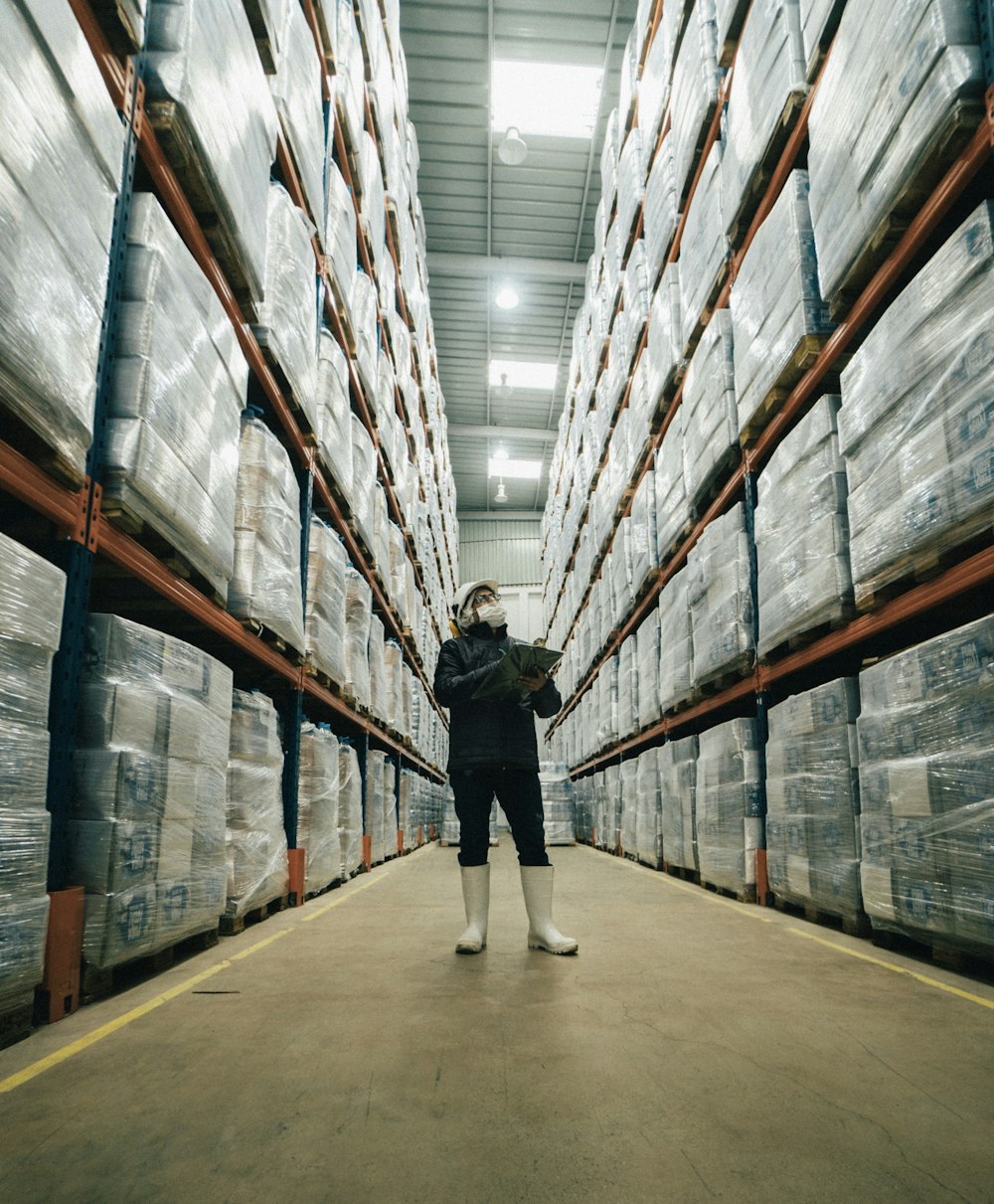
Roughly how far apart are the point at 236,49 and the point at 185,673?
242 cm

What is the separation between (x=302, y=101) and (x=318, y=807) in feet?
12.4

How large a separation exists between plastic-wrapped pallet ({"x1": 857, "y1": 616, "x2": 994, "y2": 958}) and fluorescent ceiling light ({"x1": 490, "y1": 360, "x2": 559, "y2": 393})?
12928 millimetres

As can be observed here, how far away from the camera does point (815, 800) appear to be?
11.5ft

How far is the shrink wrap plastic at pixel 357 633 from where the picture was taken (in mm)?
5477

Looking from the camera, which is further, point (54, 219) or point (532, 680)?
point (532, 680)

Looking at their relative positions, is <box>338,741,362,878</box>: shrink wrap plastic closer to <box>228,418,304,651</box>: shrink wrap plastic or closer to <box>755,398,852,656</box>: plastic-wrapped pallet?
<box>228,418,304,651</box>: shrink wrap plastic

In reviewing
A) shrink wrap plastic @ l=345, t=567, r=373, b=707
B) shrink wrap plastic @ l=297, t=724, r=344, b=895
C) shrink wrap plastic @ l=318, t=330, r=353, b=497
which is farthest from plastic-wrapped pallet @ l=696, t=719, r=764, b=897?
shrink wrap plastic @ l=318, t=330, r=353, b=497

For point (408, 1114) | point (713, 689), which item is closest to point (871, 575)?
point (713, 689)

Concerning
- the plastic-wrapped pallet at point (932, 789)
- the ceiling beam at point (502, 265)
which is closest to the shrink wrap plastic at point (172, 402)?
the plastic-wrapped pallet at point (932, 789)

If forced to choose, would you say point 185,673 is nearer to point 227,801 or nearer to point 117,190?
point 227,801

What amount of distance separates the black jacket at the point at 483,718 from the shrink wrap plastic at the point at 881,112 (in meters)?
2.16

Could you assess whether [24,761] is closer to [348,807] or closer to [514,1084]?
Result: [514,1084]

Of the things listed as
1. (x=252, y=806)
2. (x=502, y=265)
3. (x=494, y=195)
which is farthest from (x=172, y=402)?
(x=502, y=265)

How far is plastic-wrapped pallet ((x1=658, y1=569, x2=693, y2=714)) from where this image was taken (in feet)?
17.8
